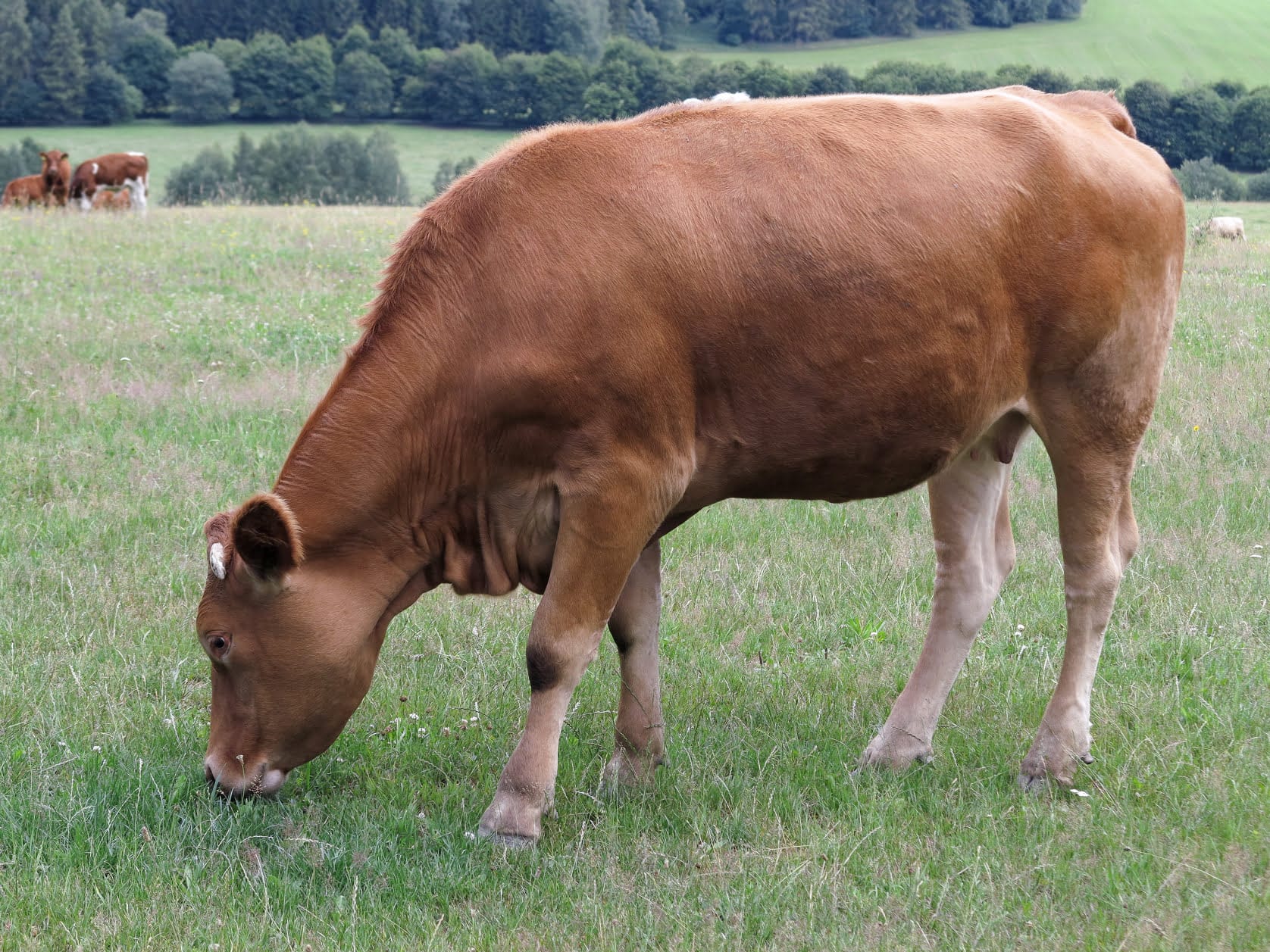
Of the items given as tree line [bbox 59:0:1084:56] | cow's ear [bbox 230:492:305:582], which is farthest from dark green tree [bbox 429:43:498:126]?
cow's ear [bbox 230:492:305:582]

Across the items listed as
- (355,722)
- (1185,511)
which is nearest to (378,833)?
(355,722)

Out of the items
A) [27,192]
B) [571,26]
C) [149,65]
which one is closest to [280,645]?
[27,192]

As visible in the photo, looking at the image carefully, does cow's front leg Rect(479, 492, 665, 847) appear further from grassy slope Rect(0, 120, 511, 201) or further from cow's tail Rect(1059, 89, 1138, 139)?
grassy slope Rect(0, 120, 511, 201)

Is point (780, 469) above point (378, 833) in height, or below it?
above

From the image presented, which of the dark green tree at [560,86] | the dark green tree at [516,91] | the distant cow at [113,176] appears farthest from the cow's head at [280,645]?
the dark green tree at [516,91]

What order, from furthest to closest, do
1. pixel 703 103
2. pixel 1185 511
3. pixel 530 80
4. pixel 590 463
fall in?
pixel 530 80 → pixel 1185 511 → pixel 703 103 → pixel 590 463

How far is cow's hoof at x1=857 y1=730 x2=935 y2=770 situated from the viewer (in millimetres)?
4938

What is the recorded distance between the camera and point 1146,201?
4.74 meters

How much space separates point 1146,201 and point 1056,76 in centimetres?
5079

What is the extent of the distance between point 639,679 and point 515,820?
82 cm

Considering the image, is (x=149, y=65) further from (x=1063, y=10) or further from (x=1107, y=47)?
(x=1107, y=47)

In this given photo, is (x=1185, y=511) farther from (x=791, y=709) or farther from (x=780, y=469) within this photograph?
(x=780, y=469)

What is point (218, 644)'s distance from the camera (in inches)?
168

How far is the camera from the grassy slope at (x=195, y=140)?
176 feet
